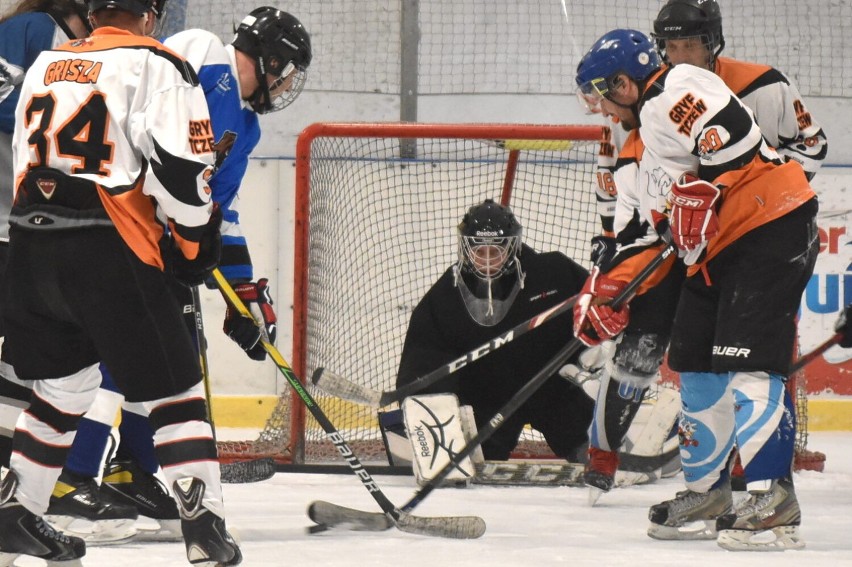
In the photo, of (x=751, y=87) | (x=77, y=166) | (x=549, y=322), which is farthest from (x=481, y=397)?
(x=77, y=166)

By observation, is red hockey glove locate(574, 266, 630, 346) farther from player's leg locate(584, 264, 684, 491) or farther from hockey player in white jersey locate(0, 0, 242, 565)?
hockey player in white jersey locate(0, 0, 242, 565)

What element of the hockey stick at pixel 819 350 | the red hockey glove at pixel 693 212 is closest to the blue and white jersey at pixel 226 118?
the red hockey glove at pixel 693 212

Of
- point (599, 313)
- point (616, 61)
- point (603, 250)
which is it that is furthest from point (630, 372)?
point (616, 61)

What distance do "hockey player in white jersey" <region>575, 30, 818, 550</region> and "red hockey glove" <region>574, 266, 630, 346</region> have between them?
0.19 meters

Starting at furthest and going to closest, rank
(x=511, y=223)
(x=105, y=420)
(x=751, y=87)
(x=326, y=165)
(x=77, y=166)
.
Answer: (x=326, y=165)
(x=511, y=223)
(x=751, y=87)
(x=105, y=420)
(x=77, y=166)

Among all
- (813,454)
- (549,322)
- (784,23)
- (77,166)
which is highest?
(784,23)

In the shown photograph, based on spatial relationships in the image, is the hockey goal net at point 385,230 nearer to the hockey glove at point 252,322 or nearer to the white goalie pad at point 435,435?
the white goalie pad at point 435,435

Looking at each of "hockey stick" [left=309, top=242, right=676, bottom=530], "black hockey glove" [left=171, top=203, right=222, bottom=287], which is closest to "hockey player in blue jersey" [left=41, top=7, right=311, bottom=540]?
"hockey stick" [left=309, top=242, right=676, bottom=530]

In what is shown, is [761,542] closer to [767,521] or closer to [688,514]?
[767,521]

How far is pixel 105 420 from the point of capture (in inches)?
113

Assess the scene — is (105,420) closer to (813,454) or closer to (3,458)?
(3,458)

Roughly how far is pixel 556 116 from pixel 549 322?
1.42 meters

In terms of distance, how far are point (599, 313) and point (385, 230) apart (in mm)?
1758

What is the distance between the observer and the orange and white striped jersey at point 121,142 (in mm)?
2174
